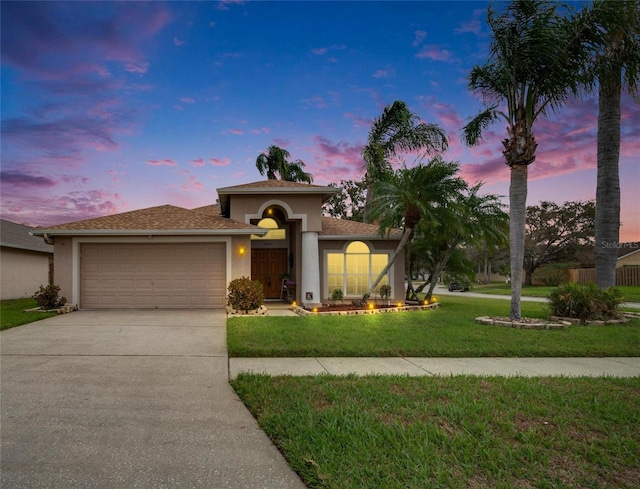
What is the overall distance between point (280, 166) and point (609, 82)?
19.8 m

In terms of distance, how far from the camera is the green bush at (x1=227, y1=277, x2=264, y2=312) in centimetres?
1247

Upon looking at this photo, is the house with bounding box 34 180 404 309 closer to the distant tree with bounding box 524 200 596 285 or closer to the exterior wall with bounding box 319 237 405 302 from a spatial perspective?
the exterior wall with bounding box 319 237 405 302

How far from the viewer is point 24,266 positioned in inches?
779

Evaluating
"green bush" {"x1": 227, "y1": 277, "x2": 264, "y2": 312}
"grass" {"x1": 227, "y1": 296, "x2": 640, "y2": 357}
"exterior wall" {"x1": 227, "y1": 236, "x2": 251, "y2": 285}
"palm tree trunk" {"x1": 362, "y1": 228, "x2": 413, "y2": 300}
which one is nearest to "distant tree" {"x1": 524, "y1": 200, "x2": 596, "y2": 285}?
"palm tree trunk" {"x1": 362, "y1": 228, "x2": 413, "y2": 300}

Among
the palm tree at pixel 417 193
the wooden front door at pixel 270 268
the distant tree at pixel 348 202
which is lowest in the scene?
the wooden front door at pixel 270 268

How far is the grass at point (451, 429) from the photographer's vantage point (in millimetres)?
3055

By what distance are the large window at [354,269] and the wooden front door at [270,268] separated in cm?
259

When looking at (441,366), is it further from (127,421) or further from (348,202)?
(348,202)

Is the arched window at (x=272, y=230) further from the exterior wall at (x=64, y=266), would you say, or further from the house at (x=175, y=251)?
the exterior wall at (x=64, y=266)

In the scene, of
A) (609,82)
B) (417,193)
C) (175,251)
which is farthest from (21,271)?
(609,82)

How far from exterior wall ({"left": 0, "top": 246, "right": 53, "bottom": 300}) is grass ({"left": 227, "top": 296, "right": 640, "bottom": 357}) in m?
13.7

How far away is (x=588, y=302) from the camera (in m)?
11.4

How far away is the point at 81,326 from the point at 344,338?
21.3ft

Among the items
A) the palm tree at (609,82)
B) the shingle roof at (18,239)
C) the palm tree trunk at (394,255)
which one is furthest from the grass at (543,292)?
the shingle roof at (18,239)
